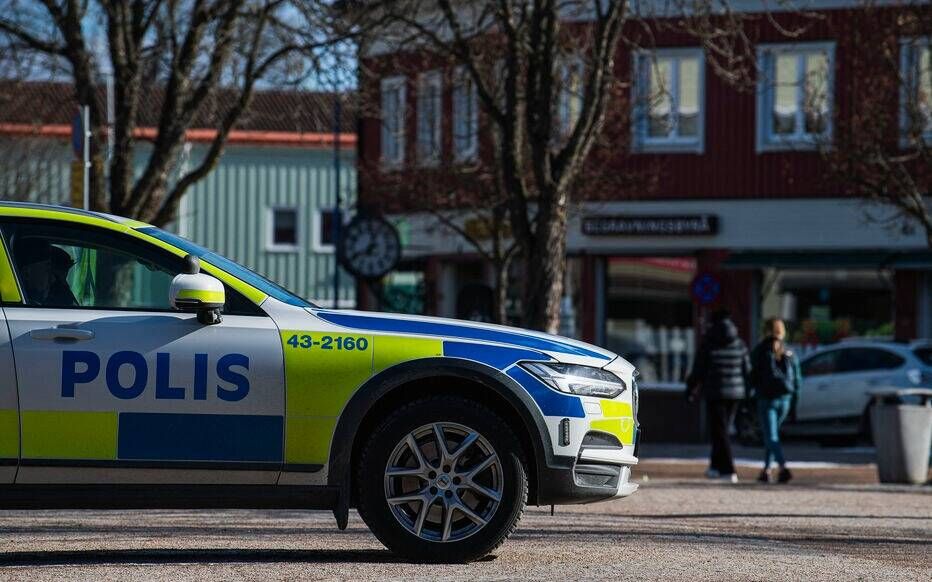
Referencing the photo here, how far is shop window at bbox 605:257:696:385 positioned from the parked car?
5182 mm

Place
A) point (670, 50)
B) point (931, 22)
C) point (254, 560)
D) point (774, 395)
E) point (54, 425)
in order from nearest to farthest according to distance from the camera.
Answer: point (54, 425) → point (254, 560) → point (774, 395) → point (931, 22) → point (670, 50)

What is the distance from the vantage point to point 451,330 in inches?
→ 327

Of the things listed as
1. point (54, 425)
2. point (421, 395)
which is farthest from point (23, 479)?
point (421, 395)

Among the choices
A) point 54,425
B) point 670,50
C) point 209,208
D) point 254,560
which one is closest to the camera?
point 54,425

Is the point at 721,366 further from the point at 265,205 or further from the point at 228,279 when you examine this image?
the point at 265,205

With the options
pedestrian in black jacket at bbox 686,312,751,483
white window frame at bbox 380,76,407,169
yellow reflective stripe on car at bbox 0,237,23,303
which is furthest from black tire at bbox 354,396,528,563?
white window frame at bbox 380,76,407,169

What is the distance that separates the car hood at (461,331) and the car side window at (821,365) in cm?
1773

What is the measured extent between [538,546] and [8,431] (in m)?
2.86

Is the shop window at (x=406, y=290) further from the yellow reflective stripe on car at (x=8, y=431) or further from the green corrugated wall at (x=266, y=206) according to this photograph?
the yellow reflective stripe on car at (x=8, y=431)

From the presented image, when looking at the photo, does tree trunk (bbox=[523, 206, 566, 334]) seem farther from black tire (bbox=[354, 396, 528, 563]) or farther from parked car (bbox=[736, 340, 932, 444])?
black tire (bbox=[354, 396, 528, 563])

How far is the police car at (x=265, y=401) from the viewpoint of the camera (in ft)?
25.9

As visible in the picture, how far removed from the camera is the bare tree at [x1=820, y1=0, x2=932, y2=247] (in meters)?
23.8

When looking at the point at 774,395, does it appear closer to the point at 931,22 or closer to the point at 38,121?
the point at 931,22

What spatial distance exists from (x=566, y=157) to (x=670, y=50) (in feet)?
42.3
